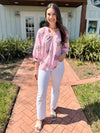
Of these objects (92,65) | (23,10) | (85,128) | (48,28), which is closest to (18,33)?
(23,10)

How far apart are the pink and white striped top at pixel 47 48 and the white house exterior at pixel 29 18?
6043mm

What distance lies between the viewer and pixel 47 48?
1.67 m

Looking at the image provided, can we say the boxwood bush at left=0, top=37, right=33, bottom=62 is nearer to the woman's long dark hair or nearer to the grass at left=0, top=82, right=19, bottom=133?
the grass at left=0, top=82, right=19, bottom=133

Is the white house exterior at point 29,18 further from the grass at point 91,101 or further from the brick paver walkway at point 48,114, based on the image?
the grass at point 91,101

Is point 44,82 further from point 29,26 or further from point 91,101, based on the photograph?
point 29,26

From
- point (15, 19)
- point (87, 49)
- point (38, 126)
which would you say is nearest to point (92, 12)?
point (87, 49)

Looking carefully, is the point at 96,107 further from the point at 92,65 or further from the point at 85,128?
the point at 92,65

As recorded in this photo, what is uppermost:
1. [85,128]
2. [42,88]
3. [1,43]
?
[1,43]

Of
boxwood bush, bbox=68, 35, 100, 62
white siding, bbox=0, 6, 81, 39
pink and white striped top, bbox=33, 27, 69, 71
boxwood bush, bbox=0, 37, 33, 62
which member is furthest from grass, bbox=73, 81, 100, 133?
white siding, bbox=0, 6, 81, 39

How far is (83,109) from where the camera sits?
2461mm

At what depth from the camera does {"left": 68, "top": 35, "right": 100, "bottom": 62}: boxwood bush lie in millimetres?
5270

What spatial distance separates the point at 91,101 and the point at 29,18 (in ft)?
20.8

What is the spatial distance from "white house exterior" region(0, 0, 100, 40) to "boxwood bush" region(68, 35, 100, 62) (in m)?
2.49

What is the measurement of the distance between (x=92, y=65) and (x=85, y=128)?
3316 mm
